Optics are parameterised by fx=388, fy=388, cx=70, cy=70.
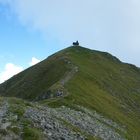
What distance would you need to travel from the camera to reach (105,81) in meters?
146

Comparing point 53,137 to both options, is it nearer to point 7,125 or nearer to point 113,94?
point 7,125

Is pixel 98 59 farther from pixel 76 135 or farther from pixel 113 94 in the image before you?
pixel 76 135

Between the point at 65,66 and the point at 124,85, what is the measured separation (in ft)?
120

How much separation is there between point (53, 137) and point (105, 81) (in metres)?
106

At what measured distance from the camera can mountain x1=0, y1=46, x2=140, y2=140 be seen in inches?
2990

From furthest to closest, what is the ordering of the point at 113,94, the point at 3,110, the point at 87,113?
the point at 113,94 < the point at 87,113 < the point at 3,110

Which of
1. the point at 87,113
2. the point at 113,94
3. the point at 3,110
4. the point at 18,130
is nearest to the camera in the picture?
the point at 18,130

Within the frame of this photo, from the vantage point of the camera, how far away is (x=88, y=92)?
103562 millimetres

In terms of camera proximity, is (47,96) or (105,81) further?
(105,81)

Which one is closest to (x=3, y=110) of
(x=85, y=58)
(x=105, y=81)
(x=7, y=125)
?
(x=7, y=125)

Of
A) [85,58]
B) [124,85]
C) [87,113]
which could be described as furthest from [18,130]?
[85,58]

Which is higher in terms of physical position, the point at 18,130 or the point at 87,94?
the point at 87,94

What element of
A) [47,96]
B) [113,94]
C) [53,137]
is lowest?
[53,137]

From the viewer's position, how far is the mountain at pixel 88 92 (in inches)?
2990
